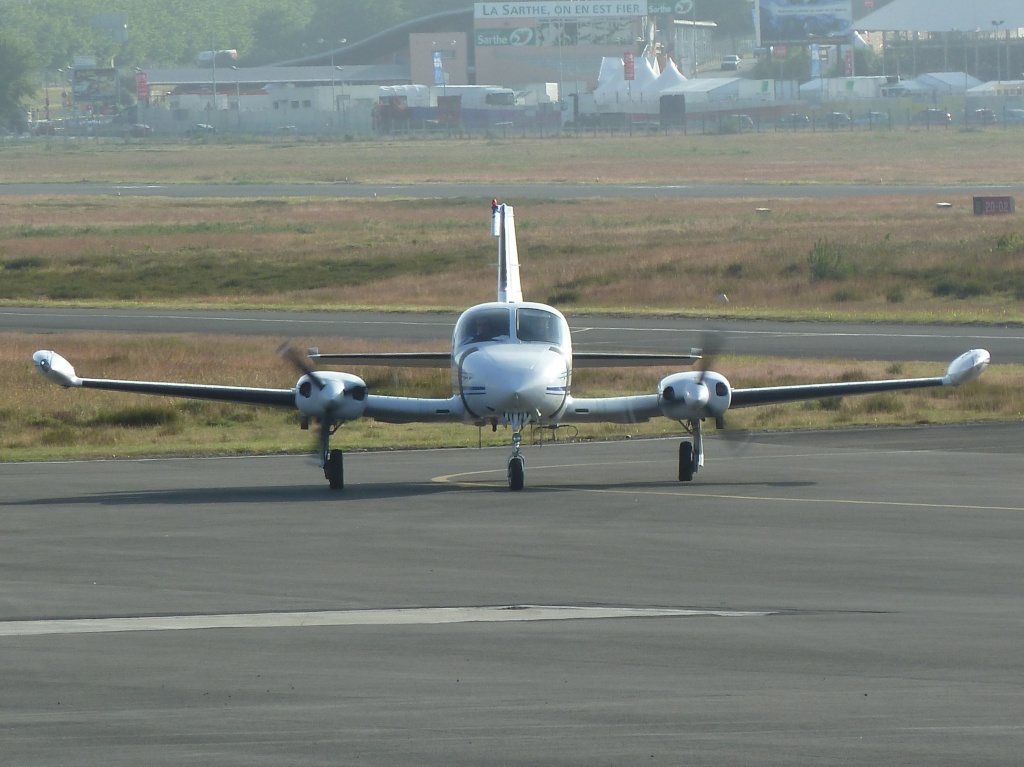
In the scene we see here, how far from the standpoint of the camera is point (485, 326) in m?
20.3

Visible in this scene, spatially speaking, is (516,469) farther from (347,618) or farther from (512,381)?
(347,618)

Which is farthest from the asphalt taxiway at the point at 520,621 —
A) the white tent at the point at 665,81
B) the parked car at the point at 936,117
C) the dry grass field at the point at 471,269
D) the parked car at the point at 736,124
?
the white tent at the point at 665,81

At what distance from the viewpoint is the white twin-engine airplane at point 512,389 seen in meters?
19.2

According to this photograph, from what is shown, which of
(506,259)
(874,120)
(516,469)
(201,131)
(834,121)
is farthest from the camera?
(201,131)

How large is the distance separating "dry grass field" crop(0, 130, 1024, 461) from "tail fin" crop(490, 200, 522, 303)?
171 inches

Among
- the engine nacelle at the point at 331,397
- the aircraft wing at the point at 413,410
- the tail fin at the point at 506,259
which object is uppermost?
the tail fin at the point at 506,259

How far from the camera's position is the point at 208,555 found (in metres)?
15.7

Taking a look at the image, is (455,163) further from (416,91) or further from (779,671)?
(779,671)

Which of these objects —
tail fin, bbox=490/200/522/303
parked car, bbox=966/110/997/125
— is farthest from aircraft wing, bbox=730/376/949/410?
parked car, bbox=966/110/997/125

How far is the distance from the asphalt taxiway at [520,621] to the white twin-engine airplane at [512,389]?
1.10 metres

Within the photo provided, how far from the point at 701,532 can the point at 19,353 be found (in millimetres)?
28091

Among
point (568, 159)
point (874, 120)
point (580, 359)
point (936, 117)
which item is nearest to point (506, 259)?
point (580, 359)

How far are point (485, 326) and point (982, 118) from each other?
5666 inches

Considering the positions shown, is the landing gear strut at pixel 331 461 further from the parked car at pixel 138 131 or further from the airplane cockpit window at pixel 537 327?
the parked car at pixel 138 131
